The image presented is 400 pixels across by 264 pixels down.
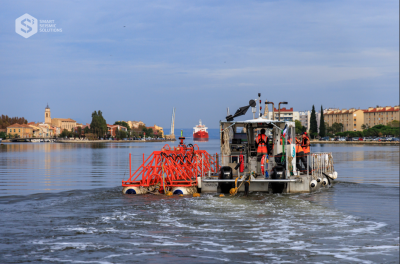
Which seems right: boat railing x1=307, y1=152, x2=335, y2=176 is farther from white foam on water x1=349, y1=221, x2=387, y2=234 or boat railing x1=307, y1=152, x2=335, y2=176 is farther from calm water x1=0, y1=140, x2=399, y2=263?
white foam on water x1=349, y1=221, x2=387, y2=234

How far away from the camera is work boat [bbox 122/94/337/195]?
20.6 meters

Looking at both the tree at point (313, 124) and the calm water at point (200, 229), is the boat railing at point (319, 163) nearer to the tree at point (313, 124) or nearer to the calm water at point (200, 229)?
the calm water at point (200, 229)

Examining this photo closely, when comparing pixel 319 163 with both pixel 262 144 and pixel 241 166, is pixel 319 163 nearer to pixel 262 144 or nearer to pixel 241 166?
pixel 262 144

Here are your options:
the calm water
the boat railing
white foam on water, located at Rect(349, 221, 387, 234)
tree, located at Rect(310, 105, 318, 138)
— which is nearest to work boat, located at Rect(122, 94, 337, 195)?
the boat railing

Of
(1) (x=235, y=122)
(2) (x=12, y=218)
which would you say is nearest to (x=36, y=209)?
(2) (x=12, y=218)

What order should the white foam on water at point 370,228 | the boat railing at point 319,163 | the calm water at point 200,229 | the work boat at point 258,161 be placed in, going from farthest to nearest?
the boat railing at point 319,163
the work boat at point 258,161
the white foam on water at point 370,228
the calm water at point 200,229

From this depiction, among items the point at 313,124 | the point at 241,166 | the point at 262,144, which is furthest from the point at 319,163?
the point at 313,124

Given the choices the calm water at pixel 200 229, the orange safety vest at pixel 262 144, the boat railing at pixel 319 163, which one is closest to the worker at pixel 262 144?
the orange safety vest at pixel 262 144

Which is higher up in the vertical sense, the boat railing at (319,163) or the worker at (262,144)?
the worker at (262,144)

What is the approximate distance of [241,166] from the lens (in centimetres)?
2152

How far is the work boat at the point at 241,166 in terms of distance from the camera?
20625 millimetres

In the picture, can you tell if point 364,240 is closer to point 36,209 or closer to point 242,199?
point 242,199

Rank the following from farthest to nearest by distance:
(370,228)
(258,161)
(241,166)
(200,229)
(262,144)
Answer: (258,161)
(241,166)
(262,144)
(200,229)
(370,228)

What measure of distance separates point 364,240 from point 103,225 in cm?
811
